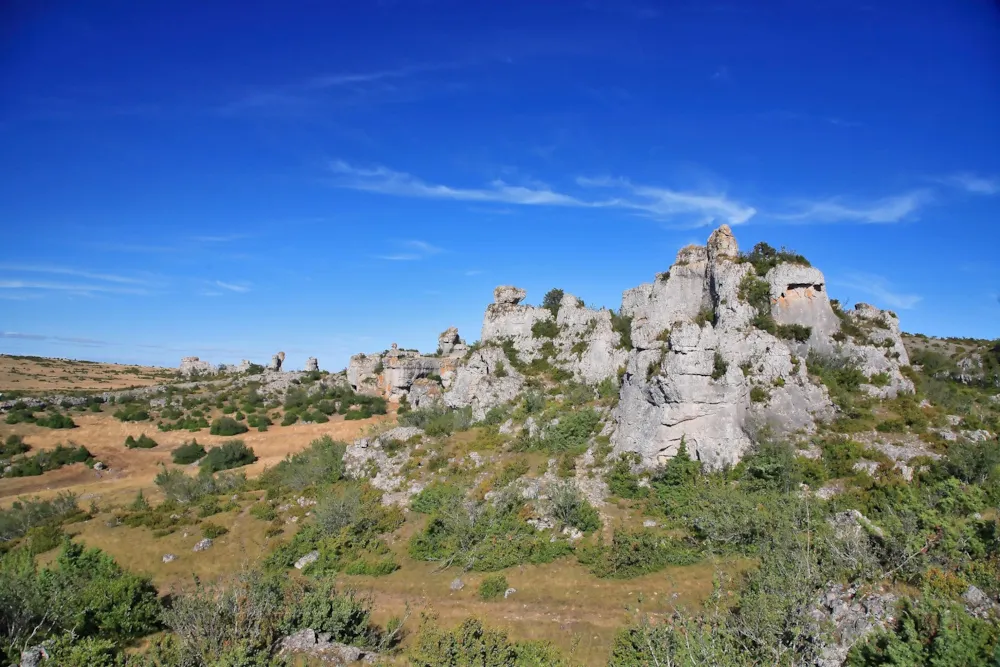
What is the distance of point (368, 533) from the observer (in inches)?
713

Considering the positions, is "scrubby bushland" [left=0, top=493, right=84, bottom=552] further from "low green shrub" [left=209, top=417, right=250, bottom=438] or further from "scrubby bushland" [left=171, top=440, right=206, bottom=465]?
"low green shrub" [left=209, top=417, right=250, bottom=438]

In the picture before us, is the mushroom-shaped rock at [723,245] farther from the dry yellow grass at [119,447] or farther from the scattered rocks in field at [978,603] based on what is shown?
the dry yellow grass at [119,447]

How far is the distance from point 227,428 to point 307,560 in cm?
2830

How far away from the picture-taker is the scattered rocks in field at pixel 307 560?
54.2 feet

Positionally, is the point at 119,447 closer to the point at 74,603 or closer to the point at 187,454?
the point at 187,454

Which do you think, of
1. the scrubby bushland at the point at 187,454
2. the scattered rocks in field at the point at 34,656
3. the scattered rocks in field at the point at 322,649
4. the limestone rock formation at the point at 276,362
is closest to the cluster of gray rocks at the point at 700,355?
the scattered rocks in field at the point at 322,649

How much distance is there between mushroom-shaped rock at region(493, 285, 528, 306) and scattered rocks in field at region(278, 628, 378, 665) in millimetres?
29010

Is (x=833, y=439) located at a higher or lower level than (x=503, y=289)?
lower

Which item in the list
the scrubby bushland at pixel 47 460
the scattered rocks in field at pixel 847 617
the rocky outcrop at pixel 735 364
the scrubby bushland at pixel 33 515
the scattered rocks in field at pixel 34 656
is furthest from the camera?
the scrubby bushland at pixel 47 460

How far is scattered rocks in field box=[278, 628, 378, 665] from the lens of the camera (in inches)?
390

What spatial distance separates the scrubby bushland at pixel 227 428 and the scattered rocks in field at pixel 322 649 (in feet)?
113

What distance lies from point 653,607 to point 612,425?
10.3 m

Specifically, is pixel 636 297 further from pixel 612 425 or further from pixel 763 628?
pixel 763 628

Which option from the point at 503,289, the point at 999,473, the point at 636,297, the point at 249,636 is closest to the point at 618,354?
the point at 636,297
